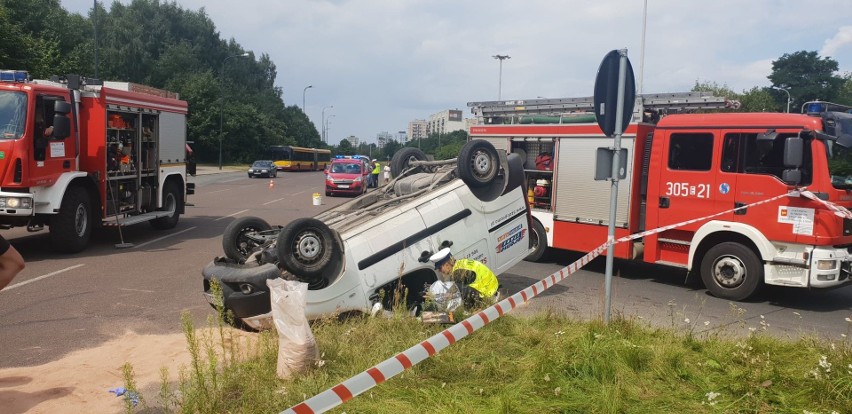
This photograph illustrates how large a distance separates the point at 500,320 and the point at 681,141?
458 centimetres

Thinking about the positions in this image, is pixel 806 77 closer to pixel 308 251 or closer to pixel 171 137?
pixel 171 137

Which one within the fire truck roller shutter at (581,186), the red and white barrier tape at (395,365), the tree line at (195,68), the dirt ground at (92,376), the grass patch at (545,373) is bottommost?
the dirt ground at (92,376)

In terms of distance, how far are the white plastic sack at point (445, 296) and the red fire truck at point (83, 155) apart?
23.4ft

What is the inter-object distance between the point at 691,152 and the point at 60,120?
967 centimetres

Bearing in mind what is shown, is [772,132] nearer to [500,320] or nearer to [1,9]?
[500,320]

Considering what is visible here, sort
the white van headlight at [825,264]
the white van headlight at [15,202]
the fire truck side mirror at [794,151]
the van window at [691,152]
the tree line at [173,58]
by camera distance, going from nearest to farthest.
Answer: the fire truck side mirror at [794,151]
the white van headlight at [825,264]
the van window at [691,152]
the white van headlight at [15,202]
the tree line at [173,58]

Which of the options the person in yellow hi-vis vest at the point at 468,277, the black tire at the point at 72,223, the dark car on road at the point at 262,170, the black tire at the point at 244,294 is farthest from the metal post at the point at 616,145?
the dark car on road at the point at 262,170

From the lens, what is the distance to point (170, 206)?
46.9ft

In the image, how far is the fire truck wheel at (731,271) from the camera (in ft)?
27.1

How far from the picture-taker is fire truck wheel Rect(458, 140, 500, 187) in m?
7.37

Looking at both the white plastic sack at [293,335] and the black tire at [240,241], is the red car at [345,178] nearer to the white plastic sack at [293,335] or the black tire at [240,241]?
the black tire at [240,241]

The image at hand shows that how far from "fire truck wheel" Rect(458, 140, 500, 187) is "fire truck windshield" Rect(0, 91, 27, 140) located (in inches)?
285

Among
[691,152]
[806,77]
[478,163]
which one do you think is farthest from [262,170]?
[806,77]

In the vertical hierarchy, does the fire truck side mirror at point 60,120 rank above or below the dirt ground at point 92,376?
above
